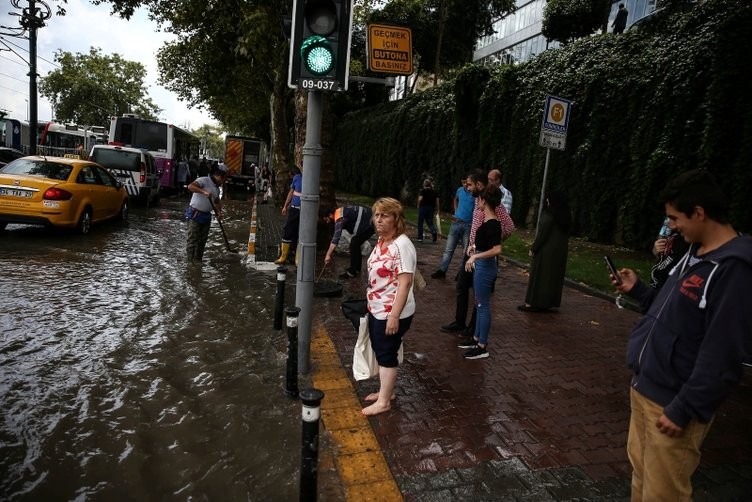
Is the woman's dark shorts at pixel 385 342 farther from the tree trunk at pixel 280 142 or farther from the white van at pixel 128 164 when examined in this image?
the tree trunk at pixel 280 142

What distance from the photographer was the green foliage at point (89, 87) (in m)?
60.8

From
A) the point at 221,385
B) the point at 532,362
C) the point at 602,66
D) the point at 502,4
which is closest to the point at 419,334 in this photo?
the point at 532,362

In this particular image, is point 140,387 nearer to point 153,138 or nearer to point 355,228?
point 355,228

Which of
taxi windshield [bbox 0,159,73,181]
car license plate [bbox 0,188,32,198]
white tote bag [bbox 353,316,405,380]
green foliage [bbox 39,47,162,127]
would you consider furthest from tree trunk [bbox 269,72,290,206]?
green foliage [bbox 39,47,162,127]

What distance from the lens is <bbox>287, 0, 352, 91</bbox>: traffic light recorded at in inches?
157

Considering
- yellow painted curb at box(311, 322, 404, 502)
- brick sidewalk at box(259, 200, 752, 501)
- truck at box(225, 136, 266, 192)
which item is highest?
truck at box(225, 136, 266, 192)

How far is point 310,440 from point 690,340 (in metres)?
1.70

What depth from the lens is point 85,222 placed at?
427 inches

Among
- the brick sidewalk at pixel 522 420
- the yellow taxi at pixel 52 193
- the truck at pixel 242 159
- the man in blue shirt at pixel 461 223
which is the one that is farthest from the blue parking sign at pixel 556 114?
the truck at pixel 242 159

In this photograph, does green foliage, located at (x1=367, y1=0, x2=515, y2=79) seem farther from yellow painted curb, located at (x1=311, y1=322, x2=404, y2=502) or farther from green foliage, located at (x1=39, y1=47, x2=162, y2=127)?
green foliage, located at (x1=39, y1=47, x2=162, y2=127)

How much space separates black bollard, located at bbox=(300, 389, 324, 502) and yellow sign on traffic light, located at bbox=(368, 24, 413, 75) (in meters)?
5.77

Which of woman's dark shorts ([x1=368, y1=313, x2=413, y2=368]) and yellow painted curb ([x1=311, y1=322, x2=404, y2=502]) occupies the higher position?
woman's dark shorts ([x1=368, y1=313, x2=413, y2=368])

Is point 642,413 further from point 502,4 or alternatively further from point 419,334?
point 502,4

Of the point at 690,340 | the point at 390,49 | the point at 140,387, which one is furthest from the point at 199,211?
the point at 690,340
